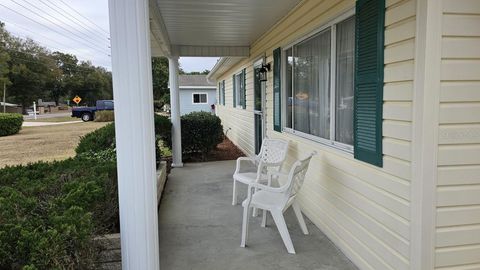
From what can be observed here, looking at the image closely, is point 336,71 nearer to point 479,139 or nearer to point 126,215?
point 479,139

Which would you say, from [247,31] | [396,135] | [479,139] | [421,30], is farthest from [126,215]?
[247,31]

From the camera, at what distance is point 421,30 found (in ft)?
6.46

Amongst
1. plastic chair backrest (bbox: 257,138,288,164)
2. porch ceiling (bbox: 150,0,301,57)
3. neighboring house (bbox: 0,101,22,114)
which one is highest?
porch ceiling (bbox: 150,0,301,57)

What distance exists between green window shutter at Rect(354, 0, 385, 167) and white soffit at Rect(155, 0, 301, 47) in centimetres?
177

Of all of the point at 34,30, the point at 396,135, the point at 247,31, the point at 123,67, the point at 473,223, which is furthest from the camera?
the point at 34,30

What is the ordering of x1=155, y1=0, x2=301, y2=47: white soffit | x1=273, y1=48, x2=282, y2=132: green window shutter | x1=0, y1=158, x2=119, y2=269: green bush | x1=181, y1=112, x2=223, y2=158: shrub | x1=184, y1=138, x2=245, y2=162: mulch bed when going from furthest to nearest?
1. x1=184, y1=138, x2=245, y2=162: mulch bed
2. x1=181, y1=112, x2=223, y2=158: shrub
3. x1=273, y1=48, x2=282, y2=132: green window shutter
4. x1=155, y1=0, x2=301, y2=47: white soffit
5. x1=0, y1=158, x2=119, y2=269: green bush

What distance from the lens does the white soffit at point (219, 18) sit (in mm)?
4195

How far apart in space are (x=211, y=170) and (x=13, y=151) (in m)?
8.99

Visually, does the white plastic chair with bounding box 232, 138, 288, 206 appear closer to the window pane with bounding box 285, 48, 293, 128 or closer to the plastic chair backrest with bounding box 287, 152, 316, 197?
the window pane with bounding box 285, 48, 293, 128

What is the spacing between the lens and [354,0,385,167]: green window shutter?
242cm

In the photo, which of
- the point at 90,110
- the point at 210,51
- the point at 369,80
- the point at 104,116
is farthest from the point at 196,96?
the point at 369,80

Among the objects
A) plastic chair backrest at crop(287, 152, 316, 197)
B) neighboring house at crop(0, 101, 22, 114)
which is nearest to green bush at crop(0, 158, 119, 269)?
plastic chair backrest at crop(287, 152, 316, 197)

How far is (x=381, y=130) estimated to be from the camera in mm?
2420

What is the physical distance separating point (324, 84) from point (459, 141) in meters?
1.74
